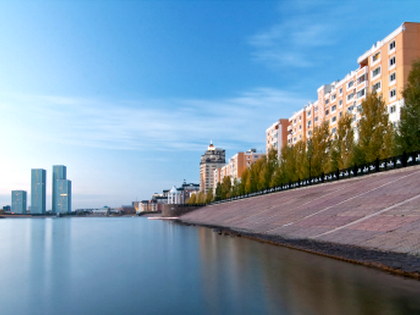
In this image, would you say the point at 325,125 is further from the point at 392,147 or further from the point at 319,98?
the point at 319,98

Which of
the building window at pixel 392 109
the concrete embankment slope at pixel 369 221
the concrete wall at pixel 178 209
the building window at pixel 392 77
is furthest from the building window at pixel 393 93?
the concrete wall at pixel 178 209

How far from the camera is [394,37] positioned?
67500mm

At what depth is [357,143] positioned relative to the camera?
58562 mm

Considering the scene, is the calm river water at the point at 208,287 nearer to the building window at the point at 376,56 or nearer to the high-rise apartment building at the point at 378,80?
the high-rise apartment building at the point at 378,80

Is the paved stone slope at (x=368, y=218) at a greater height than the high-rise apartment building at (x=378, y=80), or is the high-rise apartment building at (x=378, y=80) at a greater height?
the high-rise apartment building at (x=378, y=80)

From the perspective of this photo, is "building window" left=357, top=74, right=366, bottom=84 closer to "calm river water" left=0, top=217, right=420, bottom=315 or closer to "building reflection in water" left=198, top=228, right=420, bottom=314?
"calm river water" left=0, top=217, right=420, bottom=315

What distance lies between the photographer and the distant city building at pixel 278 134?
4911 inches

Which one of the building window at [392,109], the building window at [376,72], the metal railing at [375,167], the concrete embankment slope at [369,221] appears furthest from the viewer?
the building window at [376,72]

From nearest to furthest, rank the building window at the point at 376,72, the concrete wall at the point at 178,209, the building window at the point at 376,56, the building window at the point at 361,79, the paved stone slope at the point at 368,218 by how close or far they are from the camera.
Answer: the paved stone slope at the point at 368,218 → the building window at the point at 376,72 → the building window at the point at 376,56 → the building window at the point at 361,79 → the concrete wall at the point at 178,209

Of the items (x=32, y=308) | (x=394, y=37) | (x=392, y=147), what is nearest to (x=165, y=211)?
(x=394, y=37)

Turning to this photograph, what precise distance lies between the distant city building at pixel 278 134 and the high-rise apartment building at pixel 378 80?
20400 millimetres

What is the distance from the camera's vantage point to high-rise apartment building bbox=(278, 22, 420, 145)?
64.9 meters

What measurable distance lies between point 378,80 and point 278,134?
5603 cm

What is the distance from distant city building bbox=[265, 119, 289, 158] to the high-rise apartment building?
66.9ft
